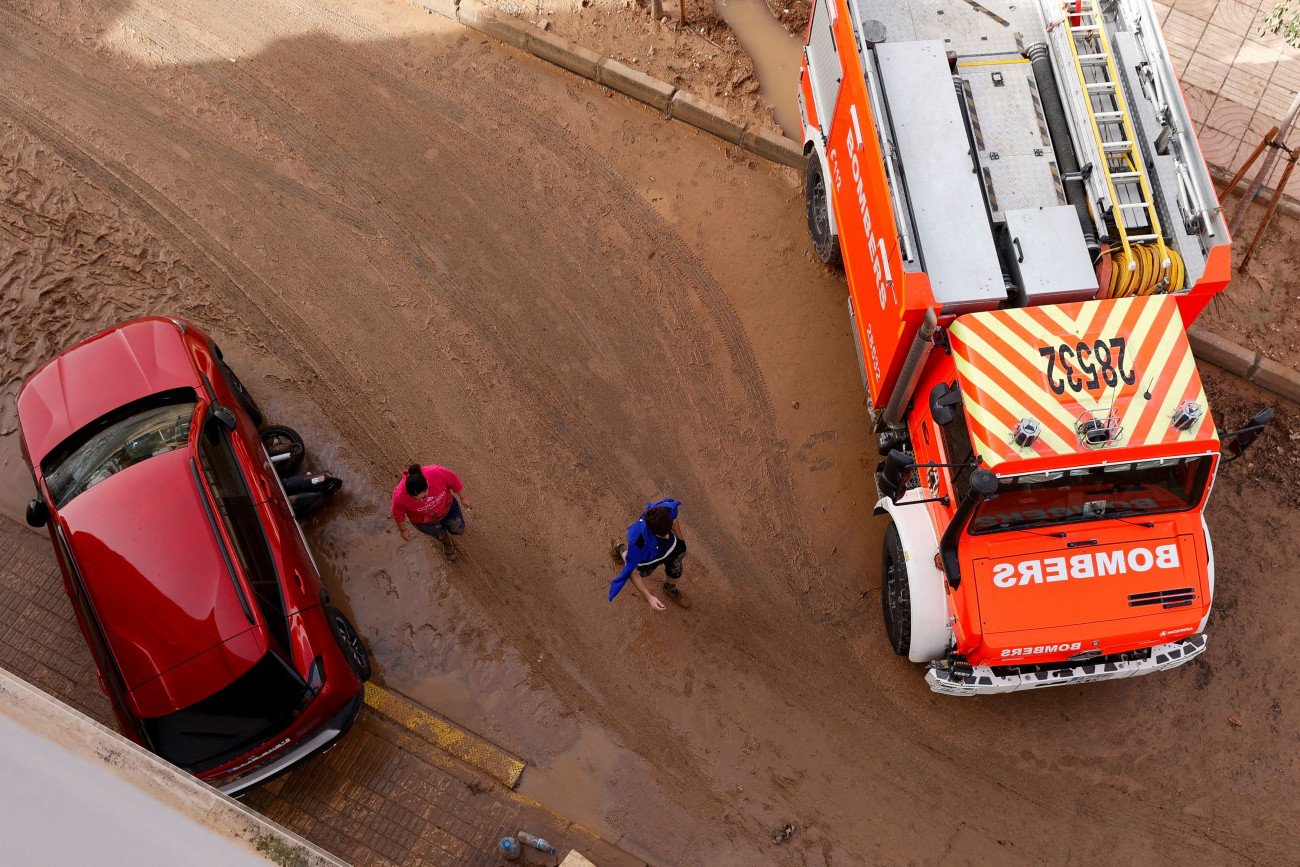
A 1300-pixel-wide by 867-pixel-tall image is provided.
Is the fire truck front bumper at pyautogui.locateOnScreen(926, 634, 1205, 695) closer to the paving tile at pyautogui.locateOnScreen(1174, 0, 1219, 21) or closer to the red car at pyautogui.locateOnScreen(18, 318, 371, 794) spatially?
the red car at pyautogui.locateOnScreen(18, 318, 371, 794)

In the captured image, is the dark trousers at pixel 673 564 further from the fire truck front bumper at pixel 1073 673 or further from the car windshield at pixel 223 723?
the car windshield at pixel 223 723

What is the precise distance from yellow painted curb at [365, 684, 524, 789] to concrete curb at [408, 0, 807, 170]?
21.9ft

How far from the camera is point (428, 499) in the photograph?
263 inches

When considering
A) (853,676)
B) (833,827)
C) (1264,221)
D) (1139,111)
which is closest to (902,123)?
(1139,111)

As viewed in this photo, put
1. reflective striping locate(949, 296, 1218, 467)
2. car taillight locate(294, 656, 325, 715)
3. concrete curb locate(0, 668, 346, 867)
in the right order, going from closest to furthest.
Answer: concrete curb locate(0, 668, 346, 867)
reflective striping locate(949, 296, 1218, 467)
car taillight locate(294, 656, 325, 715)

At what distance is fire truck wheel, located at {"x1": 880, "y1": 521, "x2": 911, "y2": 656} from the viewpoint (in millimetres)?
6957

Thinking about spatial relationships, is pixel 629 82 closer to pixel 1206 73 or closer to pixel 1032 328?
pixel 1032 328

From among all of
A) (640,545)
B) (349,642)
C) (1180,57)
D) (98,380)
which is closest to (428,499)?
(349,642)

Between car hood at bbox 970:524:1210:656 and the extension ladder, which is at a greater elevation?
the extension ladder

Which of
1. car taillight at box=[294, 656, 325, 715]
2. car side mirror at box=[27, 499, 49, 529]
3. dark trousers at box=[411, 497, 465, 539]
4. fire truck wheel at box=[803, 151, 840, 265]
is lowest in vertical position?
car taillight at box=[294, 656, 325, 715]

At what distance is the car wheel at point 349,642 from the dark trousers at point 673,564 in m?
2.53

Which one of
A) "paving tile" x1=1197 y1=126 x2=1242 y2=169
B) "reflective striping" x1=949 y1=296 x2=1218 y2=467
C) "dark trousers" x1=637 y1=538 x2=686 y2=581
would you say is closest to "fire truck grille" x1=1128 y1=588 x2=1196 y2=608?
"reflective striping" x1=949 y1=296 x2=1218 y2=467

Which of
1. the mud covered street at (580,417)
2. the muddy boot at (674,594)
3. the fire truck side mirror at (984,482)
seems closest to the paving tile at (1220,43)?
the mud covered street at (580,417)

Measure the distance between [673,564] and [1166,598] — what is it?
370cm
